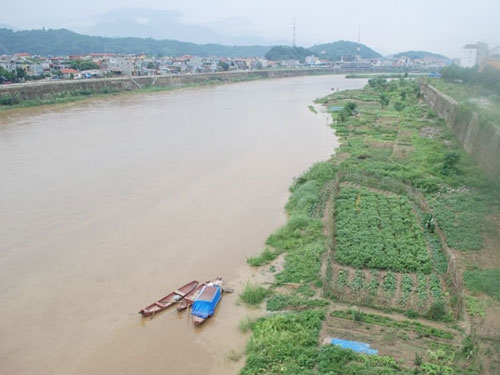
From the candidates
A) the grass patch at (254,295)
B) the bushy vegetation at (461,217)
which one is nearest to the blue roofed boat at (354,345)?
the grass patch at (254,295)

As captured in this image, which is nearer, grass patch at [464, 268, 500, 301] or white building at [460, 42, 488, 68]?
grass patch at [464, 268, 500, 301]

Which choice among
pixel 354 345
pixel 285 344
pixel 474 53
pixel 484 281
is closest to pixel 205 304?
pixel 285 344

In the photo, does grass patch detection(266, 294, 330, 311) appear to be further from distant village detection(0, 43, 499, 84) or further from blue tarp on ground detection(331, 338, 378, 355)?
distant village detection(0, 43, 499, 84)

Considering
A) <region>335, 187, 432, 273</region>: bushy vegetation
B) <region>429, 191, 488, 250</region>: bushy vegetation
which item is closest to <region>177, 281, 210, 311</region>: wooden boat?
<region>335, 187, 432, 273</region>: bushy vegetation

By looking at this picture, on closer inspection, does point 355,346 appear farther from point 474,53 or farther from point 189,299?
point 474,53

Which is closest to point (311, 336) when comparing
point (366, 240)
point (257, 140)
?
point (366, 240)

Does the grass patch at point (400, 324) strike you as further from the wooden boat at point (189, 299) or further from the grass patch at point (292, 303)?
the wooden boat at point (189, 299)

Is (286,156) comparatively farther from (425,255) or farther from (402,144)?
(425,255)
